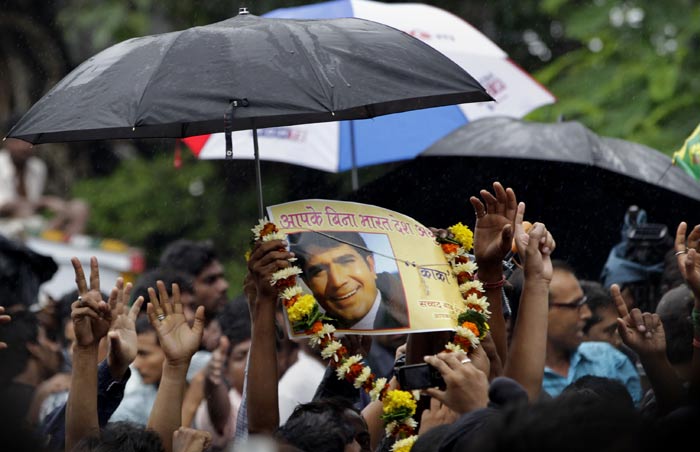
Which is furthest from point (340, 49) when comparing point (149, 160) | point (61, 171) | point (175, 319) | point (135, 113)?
point (61, 171)

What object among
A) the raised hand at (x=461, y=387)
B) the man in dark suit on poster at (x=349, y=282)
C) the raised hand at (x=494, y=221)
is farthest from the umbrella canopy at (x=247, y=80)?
the raised hand at (x=461, y=387)

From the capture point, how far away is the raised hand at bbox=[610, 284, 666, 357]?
13.5 feet

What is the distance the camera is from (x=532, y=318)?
12.9 ft

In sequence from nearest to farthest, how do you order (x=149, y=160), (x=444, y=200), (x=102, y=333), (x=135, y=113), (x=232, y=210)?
(x=135, y=113) < (x=102, y=333) < (x=444, y=200) < (x=232, y=210) < (x=149, y=160)

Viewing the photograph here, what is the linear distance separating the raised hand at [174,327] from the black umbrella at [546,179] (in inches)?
82.5

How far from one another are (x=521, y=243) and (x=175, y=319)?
130 cm

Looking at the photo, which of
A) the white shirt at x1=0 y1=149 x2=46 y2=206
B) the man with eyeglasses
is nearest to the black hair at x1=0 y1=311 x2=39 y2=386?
the man with eyeglasses

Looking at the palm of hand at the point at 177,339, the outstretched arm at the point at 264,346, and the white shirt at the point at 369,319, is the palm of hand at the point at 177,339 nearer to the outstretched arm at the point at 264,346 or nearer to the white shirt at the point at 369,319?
the outstretched arm at the point at 264,346

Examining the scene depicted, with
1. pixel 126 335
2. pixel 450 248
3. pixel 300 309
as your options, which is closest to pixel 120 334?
pixel 126 335

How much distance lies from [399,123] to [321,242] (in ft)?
10.5

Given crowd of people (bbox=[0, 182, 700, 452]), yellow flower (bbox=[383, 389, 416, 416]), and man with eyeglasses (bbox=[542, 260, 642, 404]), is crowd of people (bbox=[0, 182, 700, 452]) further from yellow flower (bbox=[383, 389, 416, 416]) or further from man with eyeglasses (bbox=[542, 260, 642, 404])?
man with eyeglasses (bbox=[542, 260, 642, 404])

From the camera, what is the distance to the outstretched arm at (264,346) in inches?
155

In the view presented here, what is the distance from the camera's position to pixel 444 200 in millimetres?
6316

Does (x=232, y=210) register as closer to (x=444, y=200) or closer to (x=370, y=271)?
(x=444, y=200)
